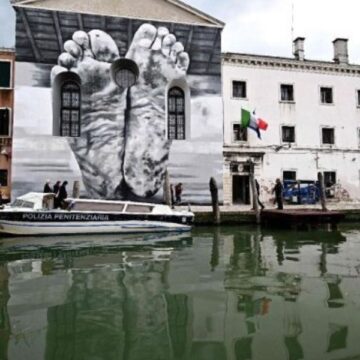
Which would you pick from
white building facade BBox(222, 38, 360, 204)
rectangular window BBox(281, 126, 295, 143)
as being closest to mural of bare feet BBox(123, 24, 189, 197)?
white building facade BBox(222, 38, 360, 204)

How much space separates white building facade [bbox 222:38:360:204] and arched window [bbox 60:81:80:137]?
752 cm

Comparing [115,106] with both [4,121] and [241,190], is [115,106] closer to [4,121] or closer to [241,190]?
[4,121]

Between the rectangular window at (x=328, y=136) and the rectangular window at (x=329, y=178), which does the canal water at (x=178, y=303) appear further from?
the rectangular window at (x=328, y=136)

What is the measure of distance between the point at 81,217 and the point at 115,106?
27.1ft

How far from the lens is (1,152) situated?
20203mm

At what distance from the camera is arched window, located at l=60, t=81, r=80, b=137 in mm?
21281

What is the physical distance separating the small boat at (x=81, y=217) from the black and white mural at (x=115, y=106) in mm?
5434

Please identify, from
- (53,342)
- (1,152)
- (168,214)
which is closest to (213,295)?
(53,342)

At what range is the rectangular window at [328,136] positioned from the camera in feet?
81.1

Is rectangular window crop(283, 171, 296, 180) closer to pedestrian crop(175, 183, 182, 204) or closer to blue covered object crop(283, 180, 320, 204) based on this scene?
blue covered object crop(283, 180, 320, 204)

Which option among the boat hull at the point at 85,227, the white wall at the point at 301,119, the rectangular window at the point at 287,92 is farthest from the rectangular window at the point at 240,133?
the boat hull at the point at 85,227

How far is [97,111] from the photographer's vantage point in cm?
2116

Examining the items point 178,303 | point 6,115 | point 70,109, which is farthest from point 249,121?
point 178,303

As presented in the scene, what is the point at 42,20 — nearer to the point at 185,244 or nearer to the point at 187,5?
the point at 187,5
